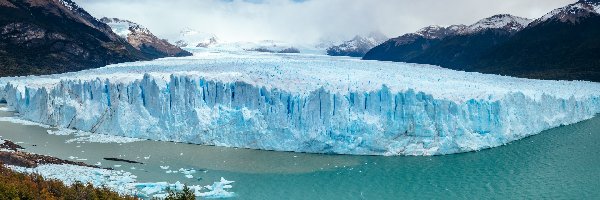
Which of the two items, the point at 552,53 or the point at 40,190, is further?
the point at 552,53

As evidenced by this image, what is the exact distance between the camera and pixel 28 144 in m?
22.9

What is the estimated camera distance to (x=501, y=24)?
308 feet

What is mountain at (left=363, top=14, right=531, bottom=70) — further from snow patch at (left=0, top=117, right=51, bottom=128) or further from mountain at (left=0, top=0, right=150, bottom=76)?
snow patch at (left=0, top=117, right=51, bottom=128)

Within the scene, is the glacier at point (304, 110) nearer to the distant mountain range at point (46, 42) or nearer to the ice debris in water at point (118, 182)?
the ice debris in water at point (118, 182)

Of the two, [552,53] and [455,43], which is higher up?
[455,43]

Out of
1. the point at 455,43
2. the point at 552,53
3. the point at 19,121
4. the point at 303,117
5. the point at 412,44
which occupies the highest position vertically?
the point at 412,44

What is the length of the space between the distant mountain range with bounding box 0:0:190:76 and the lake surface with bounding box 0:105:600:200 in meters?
34.7

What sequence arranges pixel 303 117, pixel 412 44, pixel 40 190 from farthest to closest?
pixel 412 44 < pixel 303 117 < pixel 40 190

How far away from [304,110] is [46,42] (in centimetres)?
4852

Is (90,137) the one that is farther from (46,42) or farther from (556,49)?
(556,49)

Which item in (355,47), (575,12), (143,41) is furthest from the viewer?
(355,47)

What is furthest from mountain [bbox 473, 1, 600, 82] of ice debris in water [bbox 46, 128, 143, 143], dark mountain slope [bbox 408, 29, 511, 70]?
ice debris in water [bbox 46, 128, 143, 143]

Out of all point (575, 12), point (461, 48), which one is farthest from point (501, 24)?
point (575, 12)

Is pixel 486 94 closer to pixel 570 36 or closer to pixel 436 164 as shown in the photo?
pixel 436 164
